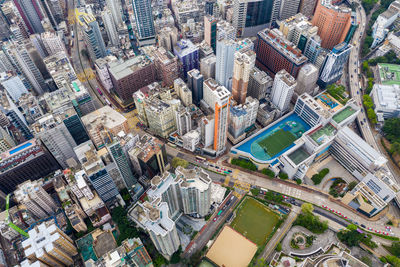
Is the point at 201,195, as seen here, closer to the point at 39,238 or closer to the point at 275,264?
the point at 275,264

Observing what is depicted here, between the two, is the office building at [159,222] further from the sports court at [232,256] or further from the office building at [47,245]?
the office building at [47,245]

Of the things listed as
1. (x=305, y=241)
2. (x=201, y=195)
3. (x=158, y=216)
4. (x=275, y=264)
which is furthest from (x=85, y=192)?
(x=305, y=241)

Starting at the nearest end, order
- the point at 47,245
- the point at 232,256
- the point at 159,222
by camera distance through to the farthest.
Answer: the point at 159,222
the point at 47,245
the point at 232,256

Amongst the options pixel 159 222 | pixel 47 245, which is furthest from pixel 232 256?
pixel 47 245

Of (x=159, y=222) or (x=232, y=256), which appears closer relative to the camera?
(x=159, y=222)

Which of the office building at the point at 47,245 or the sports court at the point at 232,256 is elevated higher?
the office building at the point at 47,245

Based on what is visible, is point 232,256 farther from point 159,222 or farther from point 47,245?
point 47,245

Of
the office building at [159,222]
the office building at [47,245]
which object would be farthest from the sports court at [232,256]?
the office building at [47,245]

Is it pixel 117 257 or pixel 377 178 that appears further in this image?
pixel 377 178
